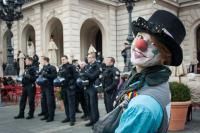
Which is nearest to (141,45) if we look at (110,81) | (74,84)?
(110,81)

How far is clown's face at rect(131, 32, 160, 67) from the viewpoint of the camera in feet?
6.75

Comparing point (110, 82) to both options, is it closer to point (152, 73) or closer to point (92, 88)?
point (92, 88)

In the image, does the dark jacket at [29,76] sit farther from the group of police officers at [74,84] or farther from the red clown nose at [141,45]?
the red clown nose at [141,45]

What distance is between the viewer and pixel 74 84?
9875 mm

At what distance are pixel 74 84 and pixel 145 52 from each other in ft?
25.9

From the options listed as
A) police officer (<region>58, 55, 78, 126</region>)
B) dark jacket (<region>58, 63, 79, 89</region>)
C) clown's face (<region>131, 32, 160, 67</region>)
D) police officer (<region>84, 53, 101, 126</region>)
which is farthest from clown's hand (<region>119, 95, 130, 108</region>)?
dark jacket (<region>58, 63, 79, 89</region>)

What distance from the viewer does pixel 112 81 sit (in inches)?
364

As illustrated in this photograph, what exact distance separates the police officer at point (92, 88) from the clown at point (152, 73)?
23.5 feet

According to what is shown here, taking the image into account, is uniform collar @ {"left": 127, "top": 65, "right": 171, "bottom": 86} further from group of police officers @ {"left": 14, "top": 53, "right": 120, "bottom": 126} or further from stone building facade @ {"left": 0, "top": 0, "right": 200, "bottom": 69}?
stone building facade @ {"left": 0, "top": 0, "right": 200, "bottom": 69}

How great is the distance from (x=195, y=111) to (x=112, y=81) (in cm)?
335

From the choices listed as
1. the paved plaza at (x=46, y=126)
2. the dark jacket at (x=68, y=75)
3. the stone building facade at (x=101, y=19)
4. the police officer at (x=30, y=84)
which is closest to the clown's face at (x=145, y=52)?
the paved plaza at (x=46, y=126)

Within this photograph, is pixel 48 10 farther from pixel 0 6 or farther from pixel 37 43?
pixel 0 6

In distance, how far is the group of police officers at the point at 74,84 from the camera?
9.29 metres

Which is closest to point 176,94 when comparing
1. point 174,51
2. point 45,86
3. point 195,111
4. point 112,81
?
point 112,81
